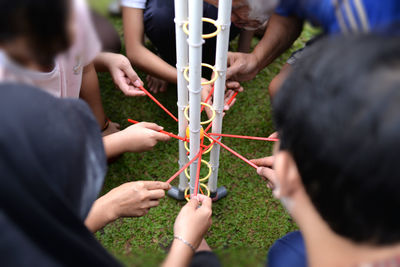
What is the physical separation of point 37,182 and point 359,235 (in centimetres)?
37

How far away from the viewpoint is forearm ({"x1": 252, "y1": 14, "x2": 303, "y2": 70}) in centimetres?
76

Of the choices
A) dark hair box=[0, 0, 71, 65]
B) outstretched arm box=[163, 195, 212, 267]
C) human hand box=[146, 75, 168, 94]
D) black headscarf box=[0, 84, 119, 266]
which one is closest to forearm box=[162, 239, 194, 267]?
outstretched arm box=[163, 195, 212, 267]

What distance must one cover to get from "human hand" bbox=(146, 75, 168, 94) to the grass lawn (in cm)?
3

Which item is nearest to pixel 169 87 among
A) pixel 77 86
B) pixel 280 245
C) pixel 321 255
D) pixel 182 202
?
pixel 182 202

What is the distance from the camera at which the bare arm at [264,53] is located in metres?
0.87

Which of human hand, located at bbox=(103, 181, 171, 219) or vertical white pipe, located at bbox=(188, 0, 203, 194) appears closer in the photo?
vertical white pipe, located at bbox=(188, 0, 203, 194)

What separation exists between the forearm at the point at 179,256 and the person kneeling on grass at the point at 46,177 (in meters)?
0.18

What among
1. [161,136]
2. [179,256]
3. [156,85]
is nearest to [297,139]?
[179,256]

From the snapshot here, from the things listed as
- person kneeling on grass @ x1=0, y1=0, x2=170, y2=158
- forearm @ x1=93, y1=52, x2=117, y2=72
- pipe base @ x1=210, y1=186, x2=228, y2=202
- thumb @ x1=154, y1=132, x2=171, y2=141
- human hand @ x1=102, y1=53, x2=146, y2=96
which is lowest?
pipe base @ x1=210, y1=186, x2=228, y2=202

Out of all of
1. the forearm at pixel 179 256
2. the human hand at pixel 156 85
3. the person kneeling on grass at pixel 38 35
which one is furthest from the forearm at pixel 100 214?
the human hand at pixel 156 85

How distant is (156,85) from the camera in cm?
157

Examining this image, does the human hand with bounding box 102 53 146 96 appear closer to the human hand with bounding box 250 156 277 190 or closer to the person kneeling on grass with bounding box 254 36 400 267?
the human hand with bounding box 250 156 277 190

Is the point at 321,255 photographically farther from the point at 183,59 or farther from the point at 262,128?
the point at 262,128

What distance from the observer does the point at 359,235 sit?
408 mm
